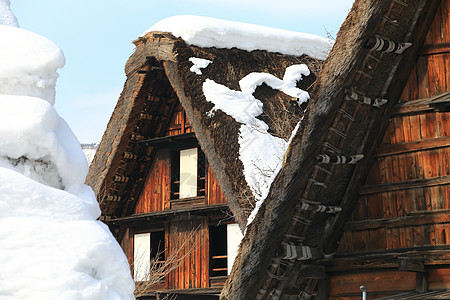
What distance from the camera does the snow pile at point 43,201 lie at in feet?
8.18

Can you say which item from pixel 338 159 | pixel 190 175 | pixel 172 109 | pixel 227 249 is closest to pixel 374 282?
pixel 338 159

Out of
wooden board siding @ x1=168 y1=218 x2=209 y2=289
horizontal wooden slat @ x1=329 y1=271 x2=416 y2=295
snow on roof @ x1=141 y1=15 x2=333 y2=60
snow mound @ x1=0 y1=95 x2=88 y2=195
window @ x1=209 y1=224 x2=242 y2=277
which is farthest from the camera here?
snow on roof @ x1=141 y1=15 x2=333 y2=60

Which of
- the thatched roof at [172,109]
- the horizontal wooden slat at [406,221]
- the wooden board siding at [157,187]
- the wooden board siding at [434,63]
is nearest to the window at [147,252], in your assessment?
the wooden board siding at [157,187]

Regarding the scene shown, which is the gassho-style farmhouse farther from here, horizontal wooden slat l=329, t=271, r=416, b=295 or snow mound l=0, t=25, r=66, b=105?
snow mound l=0, t=25, r=66, b=105

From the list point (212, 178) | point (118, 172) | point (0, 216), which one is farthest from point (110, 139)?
point (0, 216)

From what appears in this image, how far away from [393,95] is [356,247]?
1.46 meters

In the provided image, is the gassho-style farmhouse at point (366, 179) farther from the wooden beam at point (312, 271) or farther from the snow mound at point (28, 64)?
the snow mound at point (28, 64)

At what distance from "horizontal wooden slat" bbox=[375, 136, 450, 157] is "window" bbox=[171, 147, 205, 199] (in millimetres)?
6106

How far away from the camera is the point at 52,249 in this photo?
2561 mm

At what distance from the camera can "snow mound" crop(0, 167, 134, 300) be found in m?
2.47

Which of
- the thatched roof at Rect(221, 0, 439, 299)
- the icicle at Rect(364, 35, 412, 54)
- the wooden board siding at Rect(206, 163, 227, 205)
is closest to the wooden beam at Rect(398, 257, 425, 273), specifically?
the thatched roof at Rect(221, 0, 439, 299)

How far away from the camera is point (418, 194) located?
20.4 ft

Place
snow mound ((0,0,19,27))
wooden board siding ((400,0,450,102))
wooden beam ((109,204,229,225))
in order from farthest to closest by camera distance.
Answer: wooden beam ((109,204,229,225)), wooden board siding ((400,0,450,102)), snow mound ((0,0,19,27))

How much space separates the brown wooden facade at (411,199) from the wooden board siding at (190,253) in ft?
18.4
